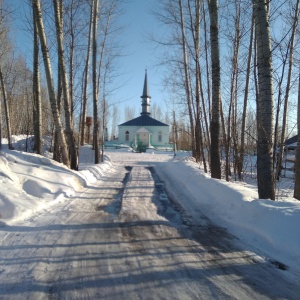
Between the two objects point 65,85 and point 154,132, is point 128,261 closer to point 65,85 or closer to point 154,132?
point 65,85

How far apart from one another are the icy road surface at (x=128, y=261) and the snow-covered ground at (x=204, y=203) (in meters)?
0.38

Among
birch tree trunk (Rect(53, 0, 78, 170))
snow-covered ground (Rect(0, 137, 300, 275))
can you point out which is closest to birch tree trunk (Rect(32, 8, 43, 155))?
birch tree trunk (Rect(53, 0, 78, 170))

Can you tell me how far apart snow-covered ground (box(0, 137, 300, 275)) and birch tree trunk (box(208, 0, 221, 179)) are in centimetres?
84

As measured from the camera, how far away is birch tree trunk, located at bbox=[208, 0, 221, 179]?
31.6 feet

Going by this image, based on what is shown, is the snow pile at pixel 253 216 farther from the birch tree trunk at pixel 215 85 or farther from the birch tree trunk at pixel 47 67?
the birch tree trunk at pixel 47 67

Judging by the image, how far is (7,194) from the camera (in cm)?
602

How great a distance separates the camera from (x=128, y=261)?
12.2ft

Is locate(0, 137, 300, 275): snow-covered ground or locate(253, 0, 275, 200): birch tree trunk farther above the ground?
locate(253, 0, 275, 200): birch tree trunk

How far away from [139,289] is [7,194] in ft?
13.4

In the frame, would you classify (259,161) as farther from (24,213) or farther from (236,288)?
(24,213)

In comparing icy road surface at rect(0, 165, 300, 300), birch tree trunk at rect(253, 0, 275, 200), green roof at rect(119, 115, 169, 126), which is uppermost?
green roof at rect(119, 115, 169, 126)

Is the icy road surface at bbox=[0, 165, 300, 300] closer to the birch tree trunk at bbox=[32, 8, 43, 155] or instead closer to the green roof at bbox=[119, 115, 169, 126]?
the birch tree trunk at bbox=[32, 8, 43, 155]

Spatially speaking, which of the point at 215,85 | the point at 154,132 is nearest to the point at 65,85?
the point at 215,85

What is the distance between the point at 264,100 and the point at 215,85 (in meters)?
3.74
